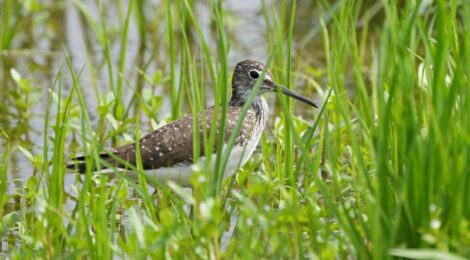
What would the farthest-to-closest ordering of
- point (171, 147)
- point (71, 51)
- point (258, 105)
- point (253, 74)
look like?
1. point (71, 51)
2. point (253, 74)
3. point (258, 105)
4. point (171, 147)

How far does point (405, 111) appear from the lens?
4.72 metres

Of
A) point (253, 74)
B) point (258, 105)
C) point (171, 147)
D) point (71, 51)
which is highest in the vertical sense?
point (71, 51)

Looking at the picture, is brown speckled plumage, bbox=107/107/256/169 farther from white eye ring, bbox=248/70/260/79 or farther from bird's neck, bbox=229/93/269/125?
white eye ring, bbox=248/70/260/79

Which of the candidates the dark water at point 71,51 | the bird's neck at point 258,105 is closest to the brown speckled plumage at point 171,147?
the bird's neck at point 258,105

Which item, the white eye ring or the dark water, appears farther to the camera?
the dark water

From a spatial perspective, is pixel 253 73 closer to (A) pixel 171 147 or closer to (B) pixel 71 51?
(A) pixel 171 147

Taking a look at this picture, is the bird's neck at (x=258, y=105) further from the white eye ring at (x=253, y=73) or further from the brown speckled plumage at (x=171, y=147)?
the brown speckled plumage at (x=171, y=147)

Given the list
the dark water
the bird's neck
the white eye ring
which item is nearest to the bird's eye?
the white eye ring

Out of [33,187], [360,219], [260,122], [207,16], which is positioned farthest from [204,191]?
[207,16]

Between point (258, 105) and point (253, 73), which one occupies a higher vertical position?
point (253, 73)

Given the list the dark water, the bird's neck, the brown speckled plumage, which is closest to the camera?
the brown speckled plumage

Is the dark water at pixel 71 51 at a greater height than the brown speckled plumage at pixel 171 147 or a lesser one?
greater

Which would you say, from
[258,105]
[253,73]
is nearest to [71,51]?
[253,73]

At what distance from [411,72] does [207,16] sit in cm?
753
